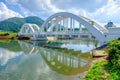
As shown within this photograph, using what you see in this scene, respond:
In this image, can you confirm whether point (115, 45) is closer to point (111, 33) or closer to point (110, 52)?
point (110, 52)

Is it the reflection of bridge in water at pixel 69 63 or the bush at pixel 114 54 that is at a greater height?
the bush at pixel 114 54

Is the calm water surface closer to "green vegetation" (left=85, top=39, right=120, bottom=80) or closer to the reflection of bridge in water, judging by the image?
the reflection of bridge in water

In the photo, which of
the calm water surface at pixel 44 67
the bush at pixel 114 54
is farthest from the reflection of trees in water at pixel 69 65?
the bush at pixel 114 54

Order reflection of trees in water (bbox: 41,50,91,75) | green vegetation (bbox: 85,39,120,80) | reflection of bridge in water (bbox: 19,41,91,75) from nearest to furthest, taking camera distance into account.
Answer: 1. green vegetation (bbox: 85,39,120,80)
2. reflection of trees in water (bbox: 41,50,91,75)
3. reflection of bridge in water (bbox: 19,41,91,75)

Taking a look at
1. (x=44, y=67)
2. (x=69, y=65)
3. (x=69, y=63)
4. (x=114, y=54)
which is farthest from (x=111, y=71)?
(x=69, y=63)

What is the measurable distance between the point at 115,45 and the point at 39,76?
6884 mm

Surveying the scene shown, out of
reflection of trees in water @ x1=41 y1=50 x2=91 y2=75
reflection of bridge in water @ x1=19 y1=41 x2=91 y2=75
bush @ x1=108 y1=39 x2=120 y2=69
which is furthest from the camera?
reflection of bridge in water @ x1=19 y1=41 x2=91 y2=75

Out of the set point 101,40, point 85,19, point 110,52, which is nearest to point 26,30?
point 85,19

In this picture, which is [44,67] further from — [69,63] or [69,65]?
[69,63]

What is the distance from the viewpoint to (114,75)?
11969 millimetres

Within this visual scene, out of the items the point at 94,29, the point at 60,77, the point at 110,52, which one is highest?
the point at 94,29

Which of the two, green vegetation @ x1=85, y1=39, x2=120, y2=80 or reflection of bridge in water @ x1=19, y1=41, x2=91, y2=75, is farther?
reflection of bridge in water @ x1=19, y1=41, x2=91, y2=75

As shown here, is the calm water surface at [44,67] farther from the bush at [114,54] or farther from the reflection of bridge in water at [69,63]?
the bush at [114,54]

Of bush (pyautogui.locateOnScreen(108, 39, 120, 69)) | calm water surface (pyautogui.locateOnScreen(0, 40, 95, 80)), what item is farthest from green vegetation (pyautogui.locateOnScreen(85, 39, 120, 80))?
calm water surface (pyautogui.locateOnScreen(0, 40, 95, 80))
